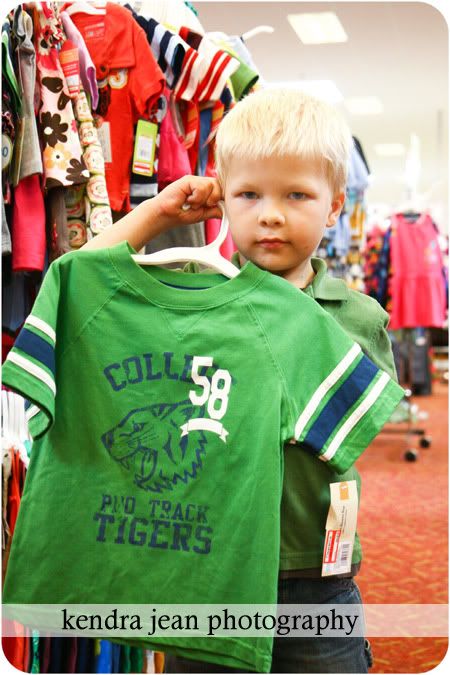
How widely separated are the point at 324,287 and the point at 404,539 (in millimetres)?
3009

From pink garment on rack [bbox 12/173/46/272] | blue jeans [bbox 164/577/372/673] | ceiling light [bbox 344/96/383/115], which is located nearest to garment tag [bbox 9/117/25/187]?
pink garment on rack [bbox 12/173/46/272]

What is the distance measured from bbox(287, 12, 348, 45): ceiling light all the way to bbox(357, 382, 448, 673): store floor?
3606 millimetres

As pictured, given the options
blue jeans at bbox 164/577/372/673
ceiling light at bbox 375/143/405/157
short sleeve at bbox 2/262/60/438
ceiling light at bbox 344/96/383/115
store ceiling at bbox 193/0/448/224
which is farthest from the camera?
ceiling light at bbox 375/143/405/157

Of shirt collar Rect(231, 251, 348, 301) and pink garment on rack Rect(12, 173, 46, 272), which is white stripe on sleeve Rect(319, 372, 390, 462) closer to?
shirt collar Rect(231, 251, 348, 301)

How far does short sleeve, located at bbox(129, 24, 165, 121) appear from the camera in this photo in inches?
86.9

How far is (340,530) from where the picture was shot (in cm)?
123

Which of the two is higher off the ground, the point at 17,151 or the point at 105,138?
the point at 105,138

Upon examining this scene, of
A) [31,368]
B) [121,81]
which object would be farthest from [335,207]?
[121,81]

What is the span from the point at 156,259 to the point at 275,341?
24 centimetres

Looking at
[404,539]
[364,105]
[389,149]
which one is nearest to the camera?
[404,539]

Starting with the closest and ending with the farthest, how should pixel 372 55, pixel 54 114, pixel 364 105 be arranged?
pixel 54 114 < pixel 372 55 < pixel 364 105

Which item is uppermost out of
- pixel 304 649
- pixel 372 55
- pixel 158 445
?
pixel 372 55

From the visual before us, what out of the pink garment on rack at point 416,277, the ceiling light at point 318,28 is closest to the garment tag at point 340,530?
the pink garment on rack at point 416,277

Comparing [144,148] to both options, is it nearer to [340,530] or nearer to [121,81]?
[121,81]
